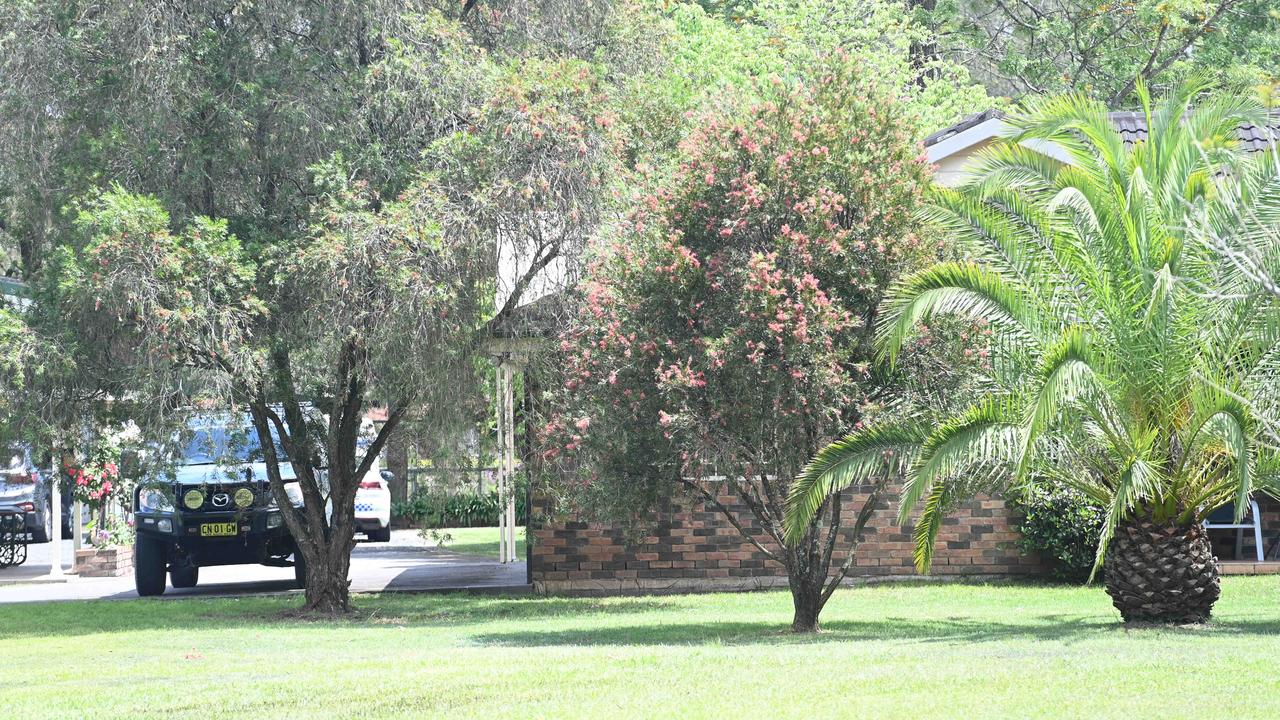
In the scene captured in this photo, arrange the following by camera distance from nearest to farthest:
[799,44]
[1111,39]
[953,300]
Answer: [953,300], [799,44], [1111,39]

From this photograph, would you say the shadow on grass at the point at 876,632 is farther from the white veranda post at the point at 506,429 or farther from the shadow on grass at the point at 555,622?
the white veranda post at the point at 506,429

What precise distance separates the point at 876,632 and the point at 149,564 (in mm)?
9383

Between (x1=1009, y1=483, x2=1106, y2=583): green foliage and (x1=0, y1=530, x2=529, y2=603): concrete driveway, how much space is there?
593 cm

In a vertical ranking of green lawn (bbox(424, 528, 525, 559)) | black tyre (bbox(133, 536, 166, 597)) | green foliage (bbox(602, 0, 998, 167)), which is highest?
green foliage (bbox(602, 0, 998, 167))

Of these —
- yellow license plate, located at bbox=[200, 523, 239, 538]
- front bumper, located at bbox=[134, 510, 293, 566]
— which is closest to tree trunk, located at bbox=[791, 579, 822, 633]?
front bumper, located at bbox=[134, 510, 293, 566]

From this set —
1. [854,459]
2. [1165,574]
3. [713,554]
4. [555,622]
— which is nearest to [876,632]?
[854,459]

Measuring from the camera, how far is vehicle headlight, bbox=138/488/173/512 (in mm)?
16186

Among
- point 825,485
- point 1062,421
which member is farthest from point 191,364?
point 1062,421

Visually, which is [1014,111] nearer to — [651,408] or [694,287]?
[694,287]

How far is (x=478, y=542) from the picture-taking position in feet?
94.0

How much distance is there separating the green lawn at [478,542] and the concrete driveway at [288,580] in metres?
1.04

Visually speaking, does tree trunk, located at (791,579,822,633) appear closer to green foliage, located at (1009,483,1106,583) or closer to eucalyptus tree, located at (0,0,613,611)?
eucalyptus tree, located at (0,0,613,611)

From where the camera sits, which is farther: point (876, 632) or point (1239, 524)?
point (1239, 524)

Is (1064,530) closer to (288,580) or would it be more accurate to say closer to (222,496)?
(222,496)
